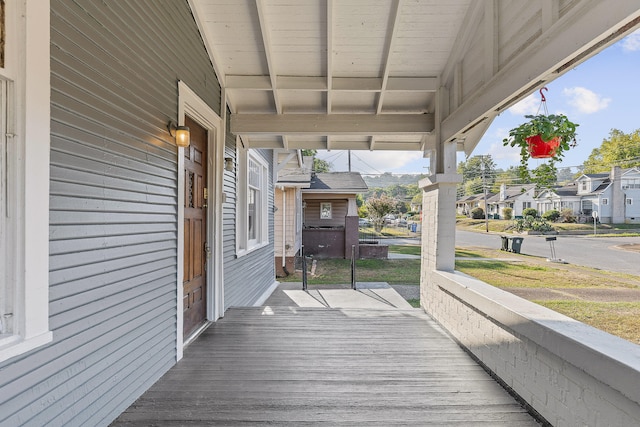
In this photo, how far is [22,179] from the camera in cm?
145

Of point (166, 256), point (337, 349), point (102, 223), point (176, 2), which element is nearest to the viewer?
point (102, 223)

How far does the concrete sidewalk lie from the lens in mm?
5855

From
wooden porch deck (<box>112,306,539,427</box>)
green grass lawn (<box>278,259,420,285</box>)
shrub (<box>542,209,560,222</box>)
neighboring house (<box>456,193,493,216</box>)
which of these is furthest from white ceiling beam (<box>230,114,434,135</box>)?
neighboring house (<box>456,193,493,216</box>)

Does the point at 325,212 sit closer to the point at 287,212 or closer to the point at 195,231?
the point at 287,212

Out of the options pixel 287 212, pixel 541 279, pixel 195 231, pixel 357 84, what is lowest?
pixel 541 279

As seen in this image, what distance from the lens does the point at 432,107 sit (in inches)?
174

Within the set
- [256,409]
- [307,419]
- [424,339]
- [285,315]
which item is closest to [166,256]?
[256,409]

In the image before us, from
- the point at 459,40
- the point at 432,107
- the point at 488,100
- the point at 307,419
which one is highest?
the point at 459,40

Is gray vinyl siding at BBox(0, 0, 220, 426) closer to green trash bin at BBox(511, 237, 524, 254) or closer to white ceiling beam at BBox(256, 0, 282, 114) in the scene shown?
white ceiling beam at BBox(256, 0, 282, 114)

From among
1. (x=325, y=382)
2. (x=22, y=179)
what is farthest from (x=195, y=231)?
(x=22, y=179)

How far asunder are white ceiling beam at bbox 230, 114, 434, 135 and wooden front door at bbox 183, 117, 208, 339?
31.4 inches

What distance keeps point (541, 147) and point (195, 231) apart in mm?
3293

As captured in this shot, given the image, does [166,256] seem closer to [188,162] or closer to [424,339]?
[188,162]

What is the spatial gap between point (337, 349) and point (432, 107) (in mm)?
3297
